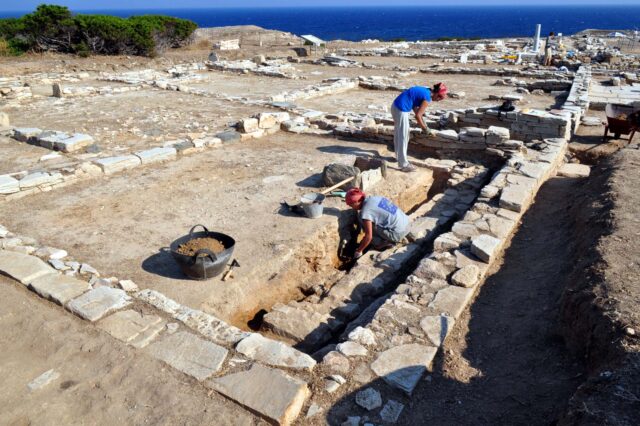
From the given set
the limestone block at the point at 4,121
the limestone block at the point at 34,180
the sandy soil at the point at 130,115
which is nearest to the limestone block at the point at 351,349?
the limestone block at the point at 34,180

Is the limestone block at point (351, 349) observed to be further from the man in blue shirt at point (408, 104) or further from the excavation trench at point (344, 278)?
the man in blue shirt at point (408, 104)

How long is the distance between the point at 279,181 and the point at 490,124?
17.8 ft

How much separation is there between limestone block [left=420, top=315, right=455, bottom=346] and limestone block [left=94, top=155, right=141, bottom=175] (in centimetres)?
639

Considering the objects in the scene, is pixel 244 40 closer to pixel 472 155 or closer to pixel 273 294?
pixel 472 155

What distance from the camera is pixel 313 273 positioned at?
637 centimetres

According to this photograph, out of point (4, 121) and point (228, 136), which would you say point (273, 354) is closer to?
point (228, 136)

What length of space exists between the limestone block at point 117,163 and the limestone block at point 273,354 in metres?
5.59

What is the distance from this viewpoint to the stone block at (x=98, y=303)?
14.4ft

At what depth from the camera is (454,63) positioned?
22938mm

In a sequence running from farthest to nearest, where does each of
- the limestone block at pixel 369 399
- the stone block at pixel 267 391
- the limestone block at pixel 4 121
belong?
the limestone block at pixel 4 121, the limestone block at pixel 369 399, the stone block at pixel 267 391

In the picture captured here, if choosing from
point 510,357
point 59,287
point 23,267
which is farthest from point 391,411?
point 23,267

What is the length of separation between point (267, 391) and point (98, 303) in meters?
2.06

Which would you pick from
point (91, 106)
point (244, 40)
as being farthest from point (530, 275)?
point (244, 40)

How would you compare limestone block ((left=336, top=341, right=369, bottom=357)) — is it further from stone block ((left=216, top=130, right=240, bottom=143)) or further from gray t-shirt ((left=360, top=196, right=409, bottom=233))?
stone block ((left=216, top=130, right=240, bottom=143))
